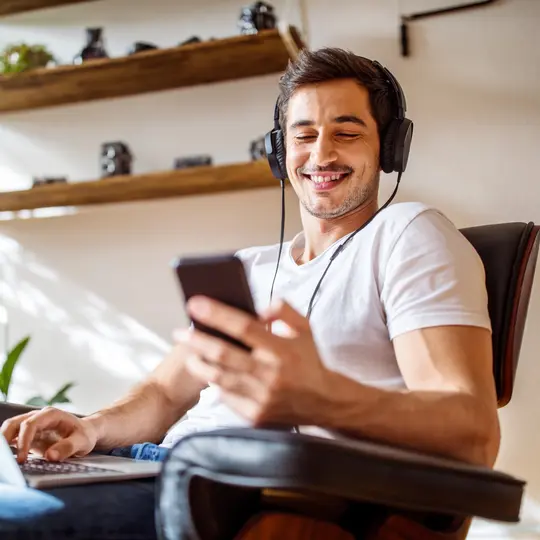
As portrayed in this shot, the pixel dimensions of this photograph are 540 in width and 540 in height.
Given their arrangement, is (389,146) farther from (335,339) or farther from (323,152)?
(335,339)

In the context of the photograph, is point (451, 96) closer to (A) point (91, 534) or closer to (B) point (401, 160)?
(B) point (401, 160)

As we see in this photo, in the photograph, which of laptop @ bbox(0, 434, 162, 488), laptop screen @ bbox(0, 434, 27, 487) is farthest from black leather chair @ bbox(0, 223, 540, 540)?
laptop screen @ bbox(0, 434, 27, 487)

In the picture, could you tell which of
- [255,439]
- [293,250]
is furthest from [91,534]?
[293,250]

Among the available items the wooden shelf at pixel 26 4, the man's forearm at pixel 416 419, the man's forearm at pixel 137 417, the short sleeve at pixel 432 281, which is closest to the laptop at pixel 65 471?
the man's forearm at pixel 137 417

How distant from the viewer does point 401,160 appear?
47.4 inches

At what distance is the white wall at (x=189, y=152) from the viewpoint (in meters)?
2.08

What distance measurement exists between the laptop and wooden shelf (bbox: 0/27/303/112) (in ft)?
4.72

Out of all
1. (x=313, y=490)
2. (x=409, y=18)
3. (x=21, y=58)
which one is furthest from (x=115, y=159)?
(x=313, y=490)

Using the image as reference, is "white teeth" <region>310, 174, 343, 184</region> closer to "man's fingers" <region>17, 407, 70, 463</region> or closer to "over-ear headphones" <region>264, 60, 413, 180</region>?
"over-ear headphones" <region>264, 60, 413, 180</region>

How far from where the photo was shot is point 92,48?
2.31 meters

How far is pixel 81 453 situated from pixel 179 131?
1504 millimetres

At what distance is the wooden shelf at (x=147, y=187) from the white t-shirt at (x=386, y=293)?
978 mm

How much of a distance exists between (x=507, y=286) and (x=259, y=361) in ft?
1.76

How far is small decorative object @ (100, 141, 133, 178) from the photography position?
89.9 inches
